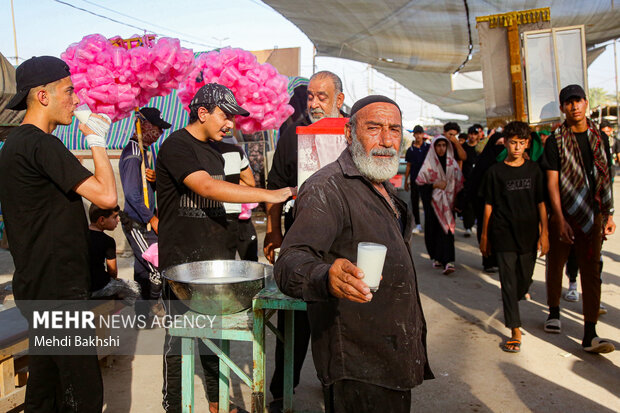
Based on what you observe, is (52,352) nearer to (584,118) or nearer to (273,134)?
(584,118)

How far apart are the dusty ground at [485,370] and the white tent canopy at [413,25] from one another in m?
12.3

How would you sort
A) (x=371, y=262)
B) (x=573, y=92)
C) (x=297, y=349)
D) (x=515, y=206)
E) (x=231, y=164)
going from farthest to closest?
(x=515, y=206), (x=573, y=92), (x=297, y=349), (x=231, y=164), (x=371, y=262)

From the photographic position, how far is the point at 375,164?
2.11 m

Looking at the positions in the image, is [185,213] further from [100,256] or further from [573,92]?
[573,92]

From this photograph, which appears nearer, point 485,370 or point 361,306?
point 361,306

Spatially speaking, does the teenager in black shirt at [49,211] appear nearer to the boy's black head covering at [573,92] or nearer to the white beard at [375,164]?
the white beard at [375,164]

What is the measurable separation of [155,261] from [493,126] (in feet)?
15.2

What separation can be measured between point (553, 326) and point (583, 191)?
1.53 metres

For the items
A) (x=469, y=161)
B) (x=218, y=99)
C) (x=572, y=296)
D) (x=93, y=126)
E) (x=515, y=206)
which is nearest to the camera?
(x=93, y=126)

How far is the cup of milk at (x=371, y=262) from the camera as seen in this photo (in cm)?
155

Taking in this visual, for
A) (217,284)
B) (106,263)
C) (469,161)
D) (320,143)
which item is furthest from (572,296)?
(106,263)

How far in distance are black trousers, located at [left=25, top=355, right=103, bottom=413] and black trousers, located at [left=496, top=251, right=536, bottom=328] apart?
3.74 m

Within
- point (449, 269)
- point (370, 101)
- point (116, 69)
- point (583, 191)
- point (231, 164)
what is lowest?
point (449, 269)

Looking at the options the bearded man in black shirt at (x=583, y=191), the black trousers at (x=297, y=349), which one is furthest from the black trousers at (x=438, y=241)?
the black trousers at (x=297, y=349)
